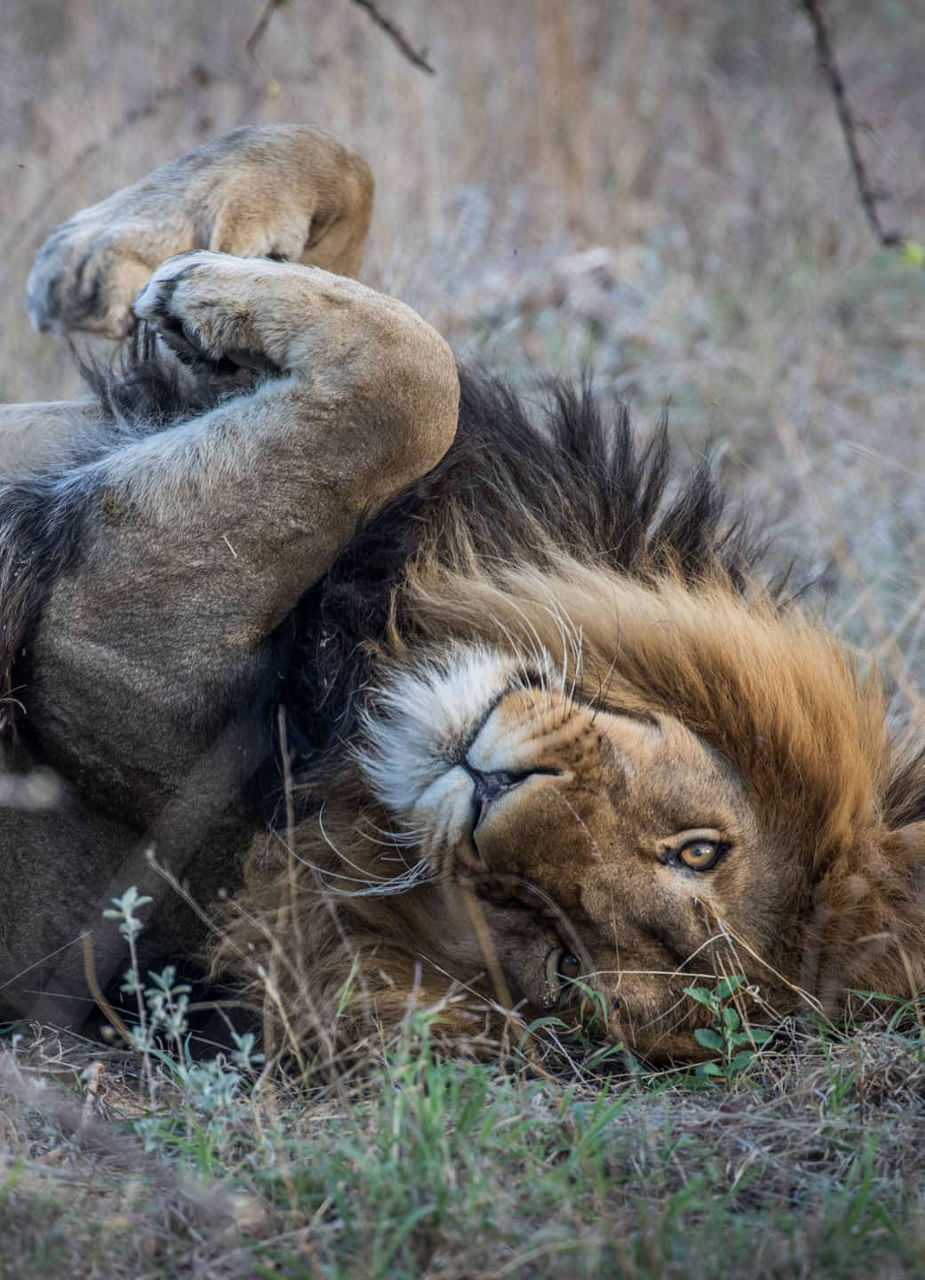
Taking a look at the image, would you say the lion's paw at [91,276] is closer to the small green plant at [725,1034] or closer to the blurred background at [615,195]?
Result: the blurred background at [615,195]

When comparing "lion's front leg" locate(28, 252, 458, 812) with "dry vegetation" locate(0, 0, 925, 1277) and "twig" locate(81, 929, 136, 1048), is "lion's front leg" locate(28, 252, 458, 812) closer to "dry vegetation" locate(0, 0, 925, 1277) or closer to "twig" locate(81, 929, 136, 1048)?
"twig" locate(81, 929, 136, 1048)

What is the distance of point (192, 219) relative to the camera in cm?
317

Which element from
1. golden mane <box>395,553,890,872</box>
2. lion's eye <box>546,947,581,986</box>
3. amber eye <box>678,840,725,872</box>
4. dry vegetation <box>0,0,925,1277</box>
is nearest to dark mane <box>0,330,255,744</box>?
golden mane <box>395,553,890,872</box>

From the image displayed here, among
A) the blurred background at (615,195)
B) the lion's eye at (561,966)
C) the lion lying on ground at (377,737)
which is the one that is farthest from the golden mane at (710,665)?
the blurred background at (615,195)

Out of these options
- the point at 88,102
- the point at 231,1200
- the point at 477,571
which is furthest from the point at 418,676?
the point at 88,102

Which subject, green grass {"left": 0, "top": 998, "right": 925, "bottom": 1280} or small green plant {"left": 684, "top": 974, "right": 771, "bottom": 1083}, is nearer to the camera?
green grass {"left": 0, "top": 998, "right": 925, "bottom": 1280}

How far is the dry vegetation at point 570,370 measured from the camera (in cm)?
184

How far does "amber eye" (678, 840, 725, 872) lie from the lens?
8.23ft

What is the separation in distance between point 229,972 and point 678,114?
22.4ft

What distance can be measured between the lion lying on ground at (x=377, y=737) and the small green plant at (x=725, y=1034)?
0.13 feet

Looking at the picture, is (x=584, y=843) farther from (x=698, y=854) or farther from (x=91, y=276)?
(x=91, y=276)

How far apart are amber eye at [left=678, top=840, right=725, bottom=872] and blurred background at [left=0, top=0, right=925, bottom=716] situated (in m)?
1.22

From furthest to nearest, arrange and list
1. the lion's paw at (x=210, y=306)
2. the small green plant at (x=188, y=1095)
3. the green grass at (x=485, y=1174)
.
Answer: the lion's paw at (x=210, y=306) < the small green plant at (x=188, y=1095) < the green grass at (x=485, y=1174)

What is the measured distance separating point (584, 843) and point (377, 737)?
18.1 inches
